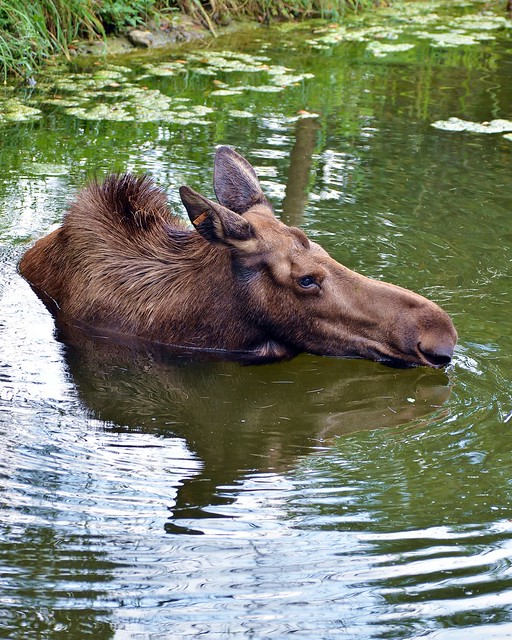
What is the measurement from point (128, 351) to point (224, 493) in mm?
1719

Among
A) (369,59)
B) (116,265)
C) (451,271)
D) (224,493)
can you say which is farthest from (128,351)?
(369,59)

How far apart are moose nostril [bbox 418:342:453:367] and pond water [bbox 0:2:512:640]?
16 cm

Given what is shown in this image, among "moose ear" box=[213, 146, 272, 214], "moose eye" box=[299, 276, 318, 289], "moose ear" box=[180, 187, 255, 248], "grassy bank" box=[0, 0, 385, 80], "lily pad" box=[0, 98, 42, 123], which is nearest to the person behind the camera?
"moose ear" box=[180, 187, 255, 248]

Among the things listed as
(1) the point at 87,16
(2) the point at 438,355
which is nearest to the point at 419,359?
(2) the point at 438,355

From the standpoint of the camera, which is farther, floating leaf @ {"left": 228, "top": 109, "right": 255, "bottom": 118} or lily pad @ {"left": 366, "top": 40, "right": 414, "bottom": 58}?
lily pad @ {"left": 366, "top": 40, "right": 414, "bottom": 58}

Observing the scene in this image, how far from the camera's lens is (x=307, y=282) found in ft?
18.1

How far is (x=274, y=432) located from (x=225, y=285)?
3.27 feet

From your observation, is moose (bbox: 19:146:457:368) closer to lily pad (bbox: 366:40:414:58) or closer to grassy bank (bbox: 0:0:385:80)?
grassy bank (bbox: 0:0:385:80)

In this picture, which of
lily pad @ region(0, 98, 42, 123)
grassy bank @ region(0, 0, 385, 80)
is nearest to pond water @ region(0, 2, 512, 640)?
lily pad @ region(0, 98, 42, 123)

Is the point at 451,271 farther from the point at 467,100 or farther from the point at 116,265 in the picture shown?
the point at 467,100

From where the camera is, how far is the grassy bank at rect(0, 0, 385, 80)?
441 inches

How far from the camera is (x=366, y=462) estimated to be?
4531 millimetres

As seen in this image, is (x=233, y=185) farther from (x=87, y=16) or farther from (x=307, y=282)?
(x=87, y=16)

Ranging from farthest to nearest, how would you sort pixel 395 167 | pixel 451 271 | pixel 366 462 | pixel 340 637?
pixel 395 167 < pixel 451 271 < pixel 366 462 < pixel 340 637
